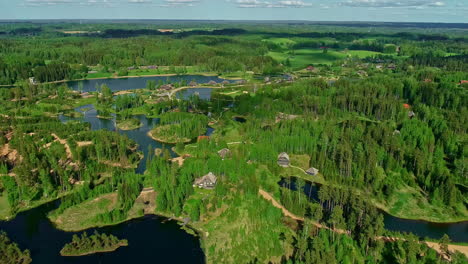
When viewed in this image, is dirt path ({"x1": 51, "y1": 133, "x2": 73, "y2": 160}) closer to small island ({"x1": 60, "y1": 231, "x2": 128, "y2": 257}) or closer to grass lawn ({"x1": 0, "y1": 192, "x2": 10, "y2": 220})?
grass lawn ({"x1": 0, "y1": 192, "x2": 10, "y2": 220})

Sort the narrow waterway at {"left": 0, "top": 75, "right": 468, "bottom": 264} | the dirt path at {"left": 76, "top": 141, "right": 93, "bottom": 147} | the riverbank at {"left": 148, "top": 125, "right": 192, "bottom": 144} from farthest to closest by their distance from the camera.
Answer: the riverbank at {"left": 148, "top": 125, "right": 192, "bottom": 144} < the dirt path at {"left": 76, "top": 141, "right": 93, "bottom": 147} < the narrow waterway at {"left": 0, "top": 75, "right": 468, "bottom": 264}

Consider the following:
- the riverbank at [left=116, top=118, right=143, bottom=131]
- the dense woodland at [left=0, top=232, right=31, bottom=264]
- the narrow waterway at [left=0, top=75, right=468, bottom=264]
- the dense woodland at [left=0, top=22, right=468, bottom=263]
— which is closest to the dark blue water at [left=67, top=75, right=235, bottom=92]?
the dense woodland at [left=0, top=22, right=468, bottom=263]

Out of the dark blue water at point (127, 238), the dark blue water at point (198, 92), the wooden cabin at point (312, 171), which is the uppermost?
the dark blue water at point (198, 92)

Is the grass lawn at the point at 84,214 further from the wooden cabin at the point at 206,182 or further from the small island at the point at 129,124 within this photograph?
the small island at the point at 129,124

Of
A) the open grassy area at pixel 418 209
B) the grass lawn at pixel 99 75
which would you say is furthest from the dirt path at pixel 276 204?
the grass lawn at pixel 99 75

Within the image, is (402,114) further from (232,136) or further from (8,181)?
(8,181)

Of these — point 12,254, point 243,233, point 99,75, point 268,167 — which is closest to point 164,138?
point 268,167

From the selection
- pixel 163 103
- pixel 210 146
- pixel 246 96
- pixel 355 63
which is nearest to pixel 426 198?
pixel 210 146

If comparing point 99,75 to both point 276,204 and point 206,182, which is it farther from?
point 276,204
